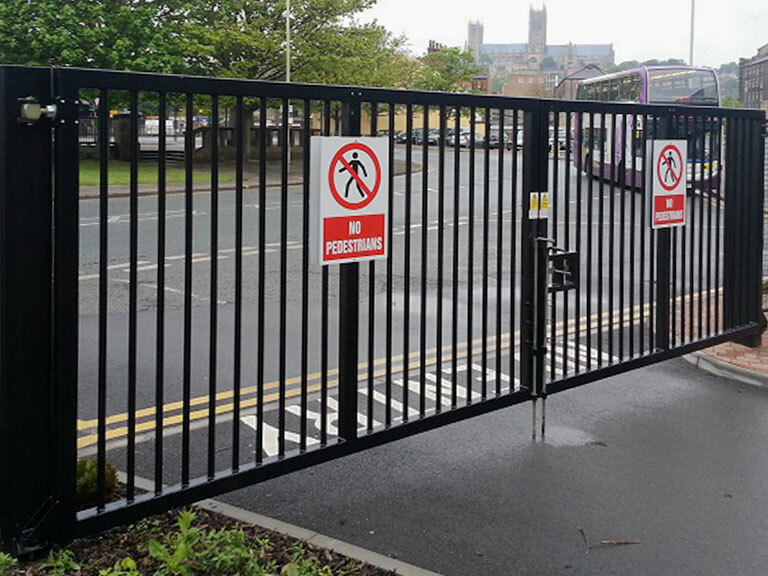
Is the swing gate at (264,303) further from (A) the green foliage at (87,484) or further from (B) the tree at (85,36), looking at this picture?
(B) the tree at (85,36)

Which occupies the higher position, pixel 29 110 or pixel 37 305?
pixel 29 110

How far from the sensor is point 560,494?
17.3 feet

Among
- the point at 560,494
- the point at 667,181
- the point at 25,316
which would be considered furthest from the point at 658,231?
the point at 25,316

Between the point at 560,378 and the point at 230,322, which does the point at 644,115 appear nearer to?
the point at 560,378

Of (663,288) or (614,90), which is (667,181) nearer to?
(663,288)

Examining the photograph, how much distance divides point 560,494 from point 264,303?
6.97 ft

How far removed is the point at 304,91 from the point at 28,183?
156 cm

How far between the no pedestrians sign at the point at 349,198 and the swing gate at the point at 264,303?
119 millimetres

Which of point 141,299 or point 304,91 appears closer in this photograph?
point 304,91

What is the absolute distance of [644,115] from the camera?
7051mm

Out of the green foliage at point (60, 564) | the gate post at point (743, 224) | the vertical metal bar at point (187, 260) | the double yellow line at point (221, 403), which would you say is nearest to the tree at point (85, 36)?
the double yellow line at point (221, 403)

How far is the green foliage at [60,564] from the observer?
3731 mm

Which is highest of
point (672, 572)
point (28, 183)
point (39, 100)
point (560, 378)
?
point (39, 100)

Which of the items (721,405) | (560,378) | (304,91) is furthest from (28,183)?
(721,405)
